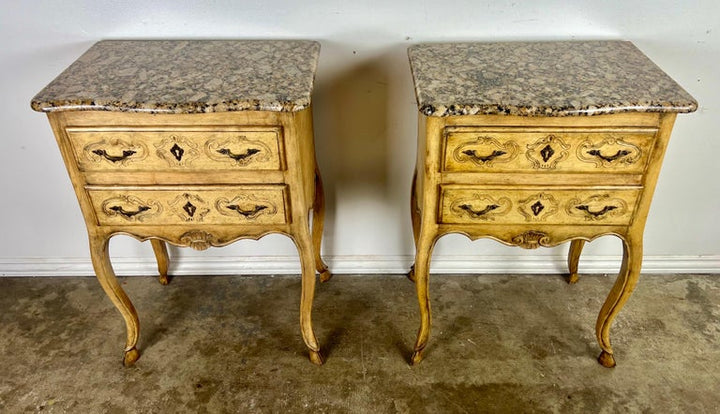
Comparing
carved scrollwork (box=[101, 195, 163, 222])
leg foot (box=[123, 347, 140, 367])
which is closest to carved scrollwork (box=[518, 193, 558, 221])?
carved scrollwork (box=[101, 195, 163, 222])

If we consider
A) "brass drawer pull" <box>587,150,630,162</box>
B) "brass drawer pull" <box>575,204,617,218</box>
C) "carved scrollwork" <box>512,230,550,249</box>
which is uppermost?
"brass drawer pull" <box>587,150,630,162</box>

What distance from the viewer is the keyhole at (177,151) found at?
1399mm

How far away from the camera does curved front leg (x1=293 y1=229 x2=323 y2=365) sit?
1.57 metres

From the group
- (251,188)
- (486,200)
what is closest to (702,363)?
(486,200)

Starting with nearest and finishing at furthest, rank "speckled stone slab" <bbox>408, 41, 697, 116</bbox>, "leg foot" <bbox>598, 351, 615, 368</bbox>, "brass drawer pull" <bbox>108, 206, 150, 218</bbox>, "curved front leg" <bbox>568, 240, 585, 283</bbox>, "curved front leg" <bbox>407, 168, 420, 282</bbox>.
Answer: "speckled stone slab" <bbox>408, 41, 697, 116</bbox>, "brass drawer pull" <bbox>108, 206, 150, 218</bbox>, "leg foot" <bbox>598, 351, 615, 368</bbox>, "curved front leg" <bbox>407, 168, 420, 282</bbox>, "curved front leg" <bbox>568, 240, 585, 283</bbox>

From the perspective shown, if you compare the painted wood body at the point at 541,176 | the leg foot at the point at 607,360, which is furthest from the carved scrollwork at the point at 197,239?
the leg foot at the point at 607,360

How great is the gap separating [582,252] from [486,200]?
0.90 meters

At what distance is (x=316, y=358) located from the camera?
6.00 ft

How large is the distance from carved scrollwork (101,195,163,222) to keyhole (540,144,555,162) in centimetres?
102

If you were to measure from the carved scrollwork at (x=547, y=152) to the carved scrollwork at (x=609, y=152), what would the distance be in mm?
44

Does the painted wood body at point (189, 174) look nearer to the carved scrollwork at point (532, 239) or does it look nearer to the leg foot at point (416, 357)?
the leg foot at point (416, 357)

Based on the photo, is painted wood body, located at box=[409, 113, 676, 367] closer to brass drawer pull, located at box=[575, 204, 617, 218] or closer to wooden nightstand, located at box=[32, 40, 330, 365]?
brass drawer pull, located at box=[575, 204, 617, 218]

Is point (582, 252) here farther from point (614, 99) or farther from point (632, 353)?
point (614, 99)

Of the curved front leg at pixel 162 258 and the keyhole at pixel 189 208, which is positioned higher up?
the keyhole at pixel 189 208
